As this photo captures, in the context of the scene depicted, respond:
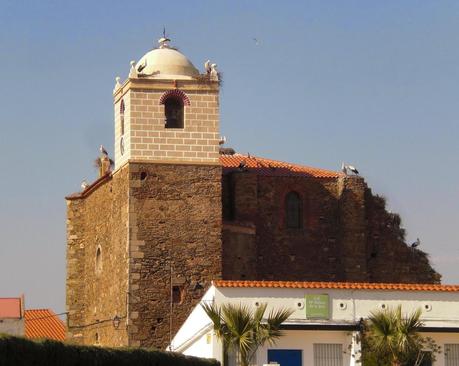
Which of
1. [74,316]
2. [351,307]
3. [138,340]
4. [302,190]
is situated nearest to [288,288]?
[351,307]

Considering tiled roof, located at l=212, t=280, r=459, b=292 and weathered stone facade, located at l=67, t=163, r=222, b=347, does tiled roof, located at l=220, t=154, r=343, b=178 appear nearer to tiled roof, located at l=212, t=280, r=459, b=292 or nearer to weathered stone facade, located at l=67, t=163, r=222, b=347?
weathered stone facade, located at l=67, t=163, r=222, b=347

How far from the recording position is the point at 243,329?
38969mm

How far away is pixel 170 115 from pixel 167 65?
1.65 metres

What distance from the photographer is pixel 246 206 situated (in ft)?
168

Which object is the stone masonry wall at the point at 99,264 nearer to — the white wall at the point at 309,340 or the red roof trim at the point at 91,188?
the red roof trim at the point at 91,188

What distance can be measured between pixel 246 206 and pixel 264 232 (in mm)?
1102

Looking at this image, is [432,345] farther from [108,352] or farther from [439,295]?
[108,352]

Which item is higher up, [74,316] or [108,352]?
[74,316]

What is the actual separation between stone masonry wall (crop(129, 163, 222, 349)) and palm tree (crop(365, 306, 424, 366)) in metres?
8.93

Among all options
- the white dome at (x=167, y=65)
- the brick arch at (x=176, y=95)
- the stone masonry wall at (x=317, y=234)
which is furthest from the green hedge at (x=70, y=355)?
the stone masonry wall at (x=317, y=234)

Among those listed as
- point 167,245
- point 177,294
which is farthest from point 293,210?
point 177,294

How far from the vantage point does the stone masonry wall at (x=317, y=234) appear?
168ft

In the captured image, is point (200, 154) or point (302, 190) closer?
point (200, 154)

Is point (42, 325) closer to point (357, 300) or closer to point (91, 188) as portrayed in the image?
point (91, 188)
